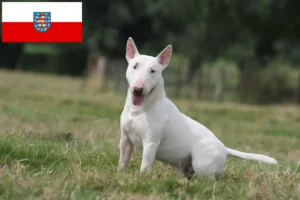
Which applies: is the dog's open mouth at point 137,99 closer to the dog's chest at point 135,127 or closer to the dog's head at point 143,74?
the dog's head at point 143,74

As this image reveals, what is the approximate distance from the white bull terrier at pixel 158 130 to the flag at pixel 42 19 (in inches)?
212

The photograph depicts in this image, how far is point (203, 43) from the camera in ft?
116

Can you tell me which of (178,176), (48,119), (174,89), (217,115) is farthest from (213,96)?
(178,176)

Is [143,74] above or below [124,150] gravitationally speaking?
above

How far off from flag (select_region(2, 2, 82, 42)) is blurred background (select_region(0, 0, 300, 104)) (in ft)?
41.2

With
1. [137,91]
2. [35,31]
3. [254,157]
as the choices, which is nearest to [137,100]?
[137,91]

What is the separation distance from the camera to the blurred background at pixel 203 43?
78.1ft

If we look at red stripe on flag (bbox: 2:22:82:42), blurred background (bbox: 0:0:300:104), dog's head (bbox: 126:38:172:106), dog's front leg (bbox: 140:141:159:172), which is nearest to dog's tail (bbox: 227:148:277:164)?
dog's front leg (bbox: 140:141:159:172)

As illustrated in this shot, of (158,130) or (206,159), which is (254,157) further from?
(158,130)

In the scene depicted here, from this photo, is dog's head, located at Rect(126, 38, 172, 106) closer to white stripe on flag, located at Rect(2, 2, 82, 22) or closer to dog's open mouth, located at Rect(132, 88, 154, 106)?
dog's open mouth, located at Rect(132, 88, 154, 106)

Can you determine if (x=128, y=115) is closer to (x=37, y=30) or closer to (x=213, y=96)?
(x=37, y=30)

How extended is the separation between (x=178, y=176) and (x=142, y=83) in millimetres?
1045

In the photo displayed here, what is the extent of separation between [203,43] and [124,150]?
97.6 ft

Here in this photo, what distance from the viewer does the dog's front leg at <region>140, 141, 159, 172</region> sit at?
5.79 meters
